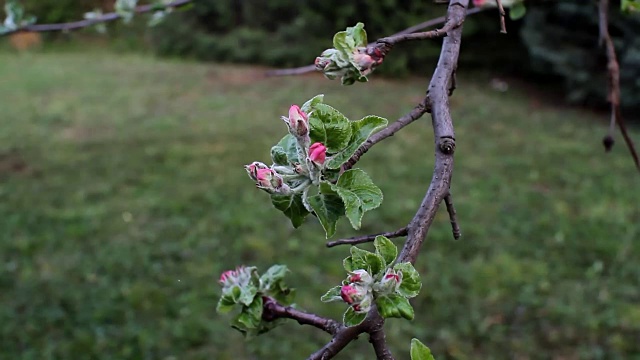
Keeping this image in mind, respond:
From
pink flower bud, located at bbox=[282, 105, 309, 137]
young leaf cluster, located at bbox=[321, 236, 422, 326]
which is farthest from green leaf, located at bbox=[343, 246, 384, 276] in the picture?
pink flower bud, located at bbox=[282, 105, 309, 137]

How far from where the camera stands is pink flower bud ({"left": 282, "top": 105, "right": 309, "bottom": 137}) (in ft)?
1.67

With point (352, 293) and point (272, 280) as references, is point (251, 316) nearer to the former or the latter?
point (272, 280)

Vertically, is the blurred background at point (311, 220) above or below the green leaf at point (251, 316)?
below

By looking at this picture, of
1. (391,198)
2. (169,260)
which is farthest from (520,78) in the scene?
(169,260)

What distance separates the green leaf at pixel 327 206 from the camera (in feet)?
1.71

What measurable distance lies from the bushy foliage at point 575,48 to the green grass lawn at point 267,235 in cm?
32

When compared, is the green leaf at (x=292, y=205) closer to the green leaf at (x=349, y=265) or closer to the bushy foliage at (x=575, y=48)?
the green leaf at (x=349, y=265)

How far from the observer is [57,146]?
5.59 meters

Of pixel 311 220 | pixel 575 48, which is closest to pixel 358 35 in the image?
pixel 311 220

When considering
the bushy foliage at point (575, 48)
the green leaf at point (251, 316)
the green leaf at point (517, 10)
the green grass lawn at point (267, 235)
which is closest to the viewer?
the green leaf at point (251, 316)

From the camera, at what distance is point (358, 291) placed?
0.48 metres

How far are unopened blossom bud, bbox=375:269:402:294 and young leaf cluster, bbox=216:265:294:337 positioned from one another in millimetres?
312

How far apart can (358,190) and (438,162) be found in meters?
0.07

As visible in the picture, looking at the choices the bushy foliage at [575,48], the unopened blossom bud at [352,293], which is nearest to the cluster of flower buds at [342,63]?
the unopened blossom bud at [352,293]
